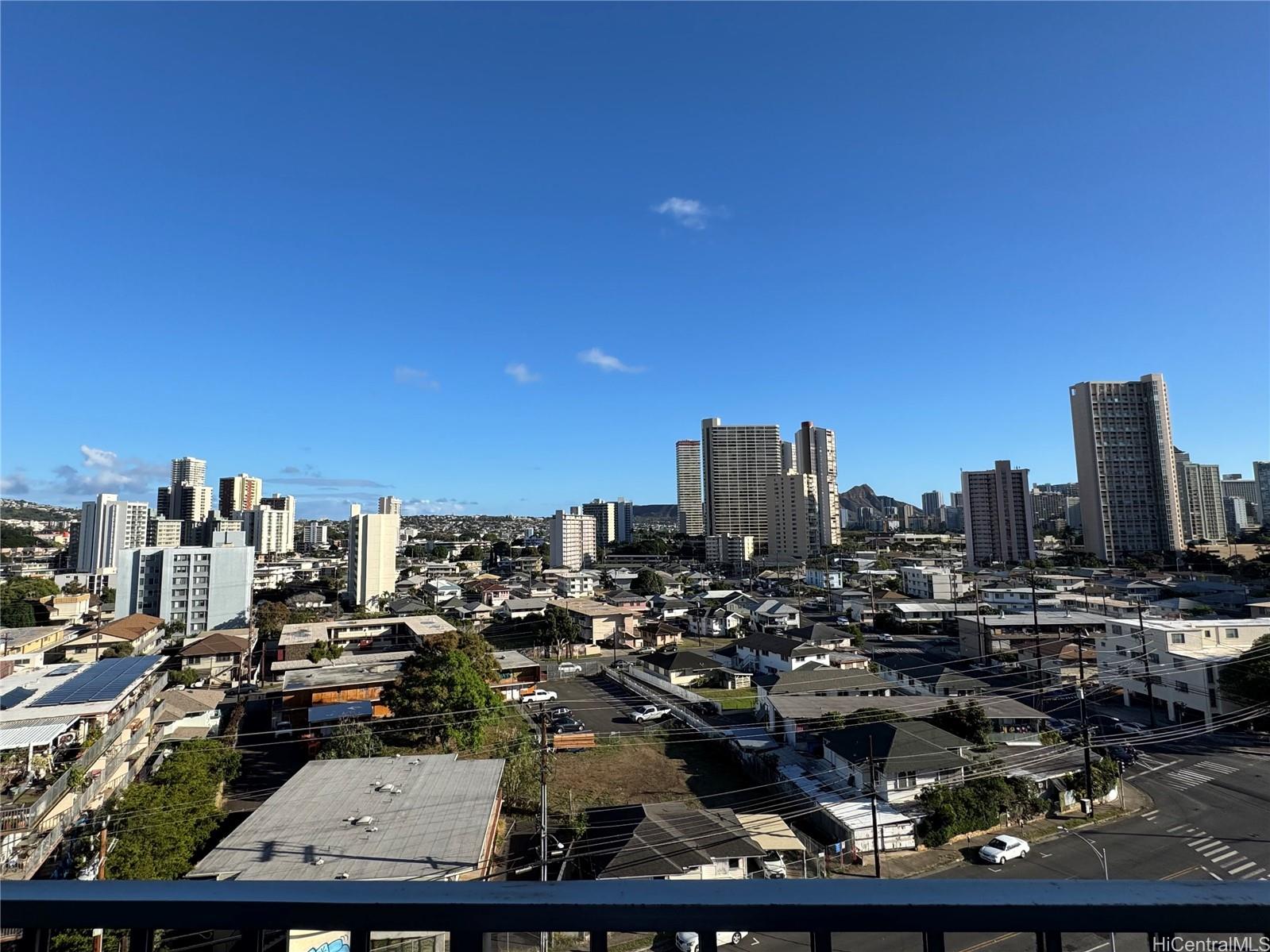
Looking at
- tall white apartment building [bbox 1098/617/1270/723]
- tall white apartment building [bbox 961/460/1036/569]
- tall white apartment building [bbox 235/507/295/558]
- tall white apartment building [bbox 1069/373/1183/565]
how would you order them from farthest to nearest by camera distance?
tall white apartment building [bbox 235/507/295/558], tall white apartment building [bbox 961/460/1036/569], tall white apartment building [bbox 1069/373/1183/565], tall white apartment building [bbox 1098/617/1270/723]

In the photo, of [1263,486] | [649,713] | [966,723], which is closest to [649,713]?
[649,713]

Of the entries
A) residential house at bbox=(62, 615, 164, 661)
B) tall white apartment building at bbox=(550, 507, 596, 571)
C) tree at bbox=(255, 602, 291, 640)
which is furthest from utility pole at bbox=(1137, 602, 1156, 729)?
tall white apartment building at bbox=(550, 507, 596, 571)

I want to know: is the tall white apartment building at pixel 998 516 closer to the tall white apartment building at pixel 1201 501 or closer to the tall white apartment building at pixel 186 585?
the tall white apartment building at pixel 1201 501

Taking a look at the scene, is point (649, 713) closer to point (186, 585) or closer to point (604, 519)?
point (186, 585)

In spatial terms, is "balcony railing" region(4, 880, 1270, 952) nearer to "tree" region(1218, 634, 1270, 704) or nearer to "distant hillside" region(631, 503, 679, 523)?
"tree" region(1218, 634, 1270, 704)

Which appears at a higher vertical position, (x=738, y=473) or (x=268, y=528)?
(x=738, y=473)

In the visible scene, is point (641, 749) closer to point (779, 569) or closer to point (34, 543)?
point (779, 569)
